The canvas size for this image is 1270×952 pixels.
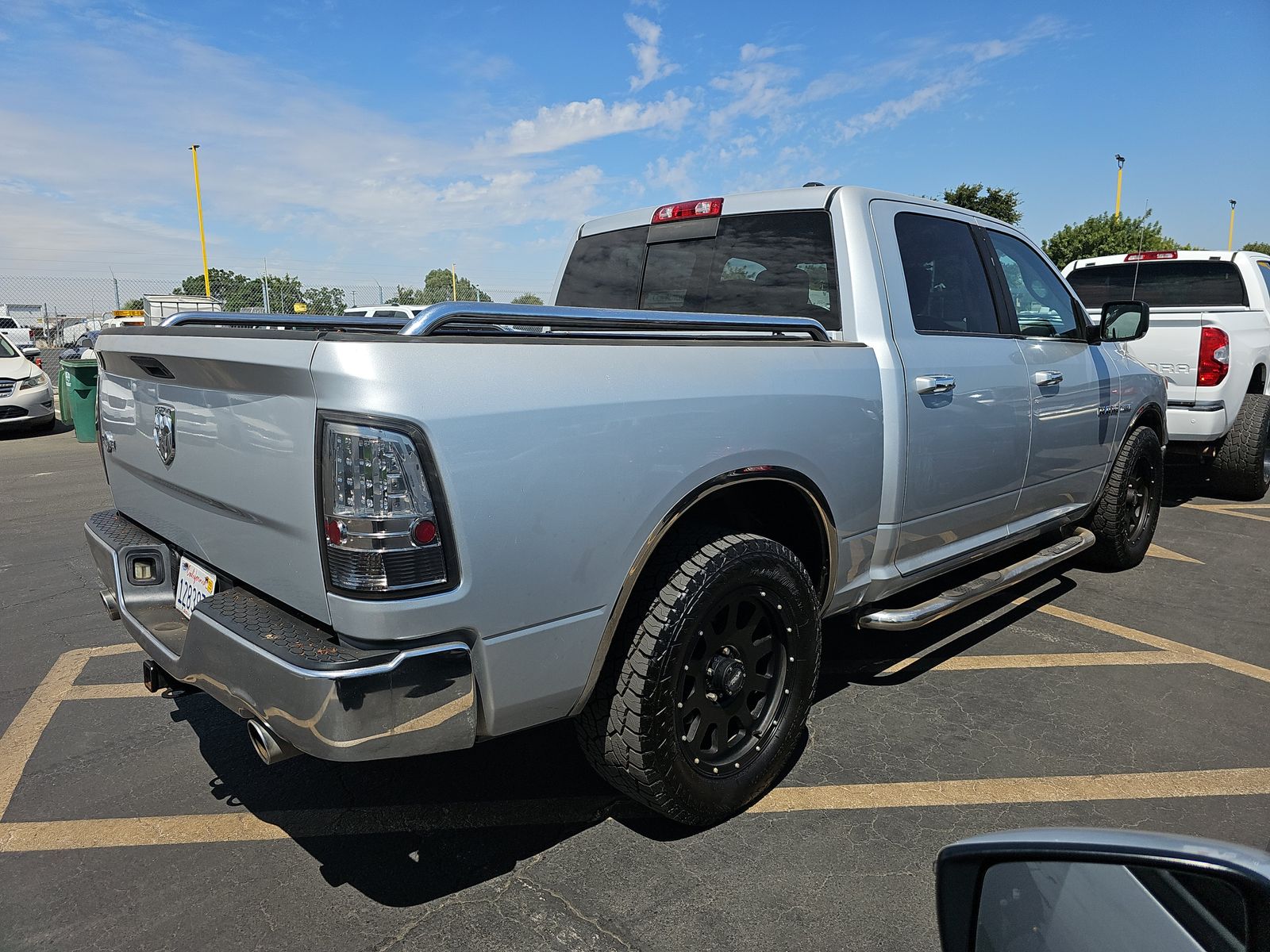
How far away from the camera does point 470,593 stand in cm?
191

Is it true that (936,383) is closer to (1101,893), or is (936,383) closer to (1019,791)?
(1019,791)

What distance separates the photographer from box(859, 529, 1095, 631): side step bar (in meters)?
3.24

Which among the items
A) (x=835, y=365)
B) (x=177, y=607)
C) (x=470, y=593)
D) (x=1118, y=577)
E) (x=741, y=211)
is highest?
(x=741, y=211)

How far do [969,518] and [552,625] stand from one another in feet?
7.24

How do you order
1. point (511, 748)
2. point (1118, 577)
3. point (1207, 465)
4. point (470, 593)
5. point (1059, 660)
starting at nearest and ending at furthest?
point (470, 593), point (511, 748), point (1059, 660), point (1118, 577), point (1207, 465)

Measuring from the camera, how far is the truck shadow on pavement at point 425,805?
2.46m

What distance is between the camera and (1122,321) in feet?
15.3

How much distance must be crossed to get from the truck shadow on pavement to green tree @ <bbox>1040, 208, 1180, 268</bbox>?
43.3 metres

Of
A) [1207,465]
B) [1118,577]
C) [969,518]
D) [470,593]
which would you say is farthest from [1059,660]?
[1207,465]

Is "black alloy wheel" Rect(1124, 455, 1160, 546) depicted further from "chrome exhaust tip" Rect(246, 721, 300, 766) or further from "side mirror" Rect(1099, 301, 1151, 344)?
"chrome exhaust tip" Rect(246, 721, 300, 766)

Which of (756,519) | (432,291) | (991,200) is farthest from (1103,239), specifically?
(756,519)

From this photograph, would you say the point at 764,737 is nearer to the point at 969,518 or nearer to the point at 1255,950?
the point at 969,518

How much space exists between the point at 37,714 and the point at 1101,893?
380cm

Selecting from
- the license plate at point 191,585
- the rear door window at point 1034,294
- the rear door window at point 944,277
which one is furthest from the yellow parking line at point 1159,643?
the license plate at point 191,585
